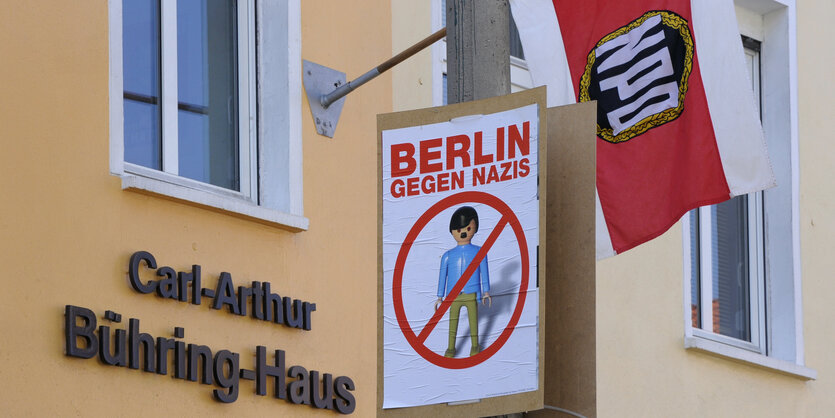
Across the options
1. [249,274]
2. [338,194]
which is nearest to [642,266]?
[338,194]

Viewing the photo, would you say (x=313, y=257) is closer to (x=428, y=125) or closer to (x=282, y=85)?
(x=282, y=85)

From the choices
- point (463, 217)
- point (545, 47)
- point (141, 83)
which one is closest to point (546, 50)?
point (545, 47)

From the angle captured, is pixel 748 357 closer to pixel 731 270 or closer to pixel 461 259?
pixel 731 270

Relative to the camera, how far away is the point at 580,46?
6922 mm

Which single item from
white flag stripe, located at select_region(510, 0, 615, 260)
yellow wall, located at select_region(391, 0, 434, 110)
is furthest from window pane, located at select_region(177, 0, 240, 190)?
white flag stripe, located at select_region(510, 0, 615, 260)

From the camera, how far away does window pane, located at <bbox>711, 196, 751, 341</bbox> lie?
12.8m

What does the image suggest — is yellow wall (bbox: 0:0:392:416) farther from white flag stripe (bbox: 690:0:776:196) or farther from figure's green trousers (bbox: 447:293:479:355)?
white flag stripe (bbox: 690:0:776:196)

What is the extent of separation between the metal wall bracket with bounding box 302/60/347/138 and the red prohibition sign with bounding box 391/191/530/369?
3.78 meters

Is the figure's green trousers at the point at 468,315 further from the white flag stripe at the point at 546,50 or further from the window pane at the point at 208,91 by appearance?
the window pane at the point at 208,91

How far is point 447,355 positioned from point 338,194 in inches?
158

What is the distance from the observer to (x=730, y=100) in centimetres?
647

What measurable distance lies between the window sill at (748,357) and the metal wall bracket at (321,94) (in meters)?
3.67

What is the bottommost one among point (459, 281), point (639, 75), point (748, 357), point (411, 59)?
point (748, 357)

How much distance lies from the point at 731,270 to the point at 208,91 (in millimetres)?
5735
